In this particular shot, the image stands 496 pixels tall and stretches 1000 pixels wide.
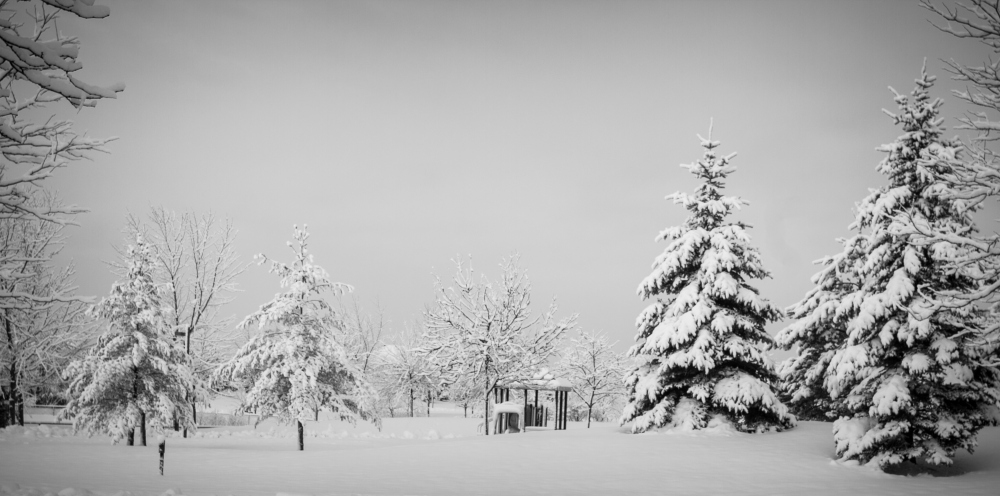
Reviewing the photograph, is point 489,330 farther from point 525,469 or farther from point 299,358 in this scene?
point 525,469

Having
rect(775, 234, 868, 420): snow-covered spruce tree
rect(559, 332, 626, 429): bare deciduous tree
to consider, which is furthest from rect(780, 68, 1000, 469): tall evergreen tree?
rect(559, 332, 626, 429): bare deciduous tree

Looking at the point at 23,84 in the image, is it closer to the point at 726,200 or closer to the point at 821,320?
the point at 726,200

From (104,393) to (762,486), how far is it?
21746 mm

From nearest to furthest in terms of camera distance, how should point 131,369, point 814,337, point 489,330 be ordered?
point 131,369 → point 814,337 → point 489,330

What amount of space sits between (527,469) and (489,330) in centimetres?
1293

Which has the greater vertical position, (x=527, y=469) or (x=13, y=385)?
(x=527, y=469)

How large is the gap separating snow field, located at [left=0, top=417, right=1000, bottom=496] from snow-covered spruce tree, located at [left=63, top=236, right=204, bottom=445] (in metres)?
1.41

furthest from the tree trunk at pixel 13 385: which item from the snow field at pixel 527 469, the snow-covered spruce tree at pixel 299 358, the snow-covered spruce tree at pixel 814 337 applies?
the snow-covered spruce tree at pixel 814 337

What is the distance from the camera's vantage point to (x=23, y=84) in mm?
8641

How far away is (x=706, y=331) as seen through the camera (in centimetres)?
1931

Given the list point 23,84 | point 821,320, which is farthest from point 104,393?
point 821,320

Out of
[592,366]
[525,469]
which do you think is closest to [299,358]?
[525,469]

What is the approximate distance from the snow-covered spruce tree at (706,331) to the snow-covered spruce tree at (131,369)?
17231 mm

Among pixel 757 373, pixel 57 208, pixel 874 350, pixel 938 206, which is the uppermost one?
pixel 938 206
